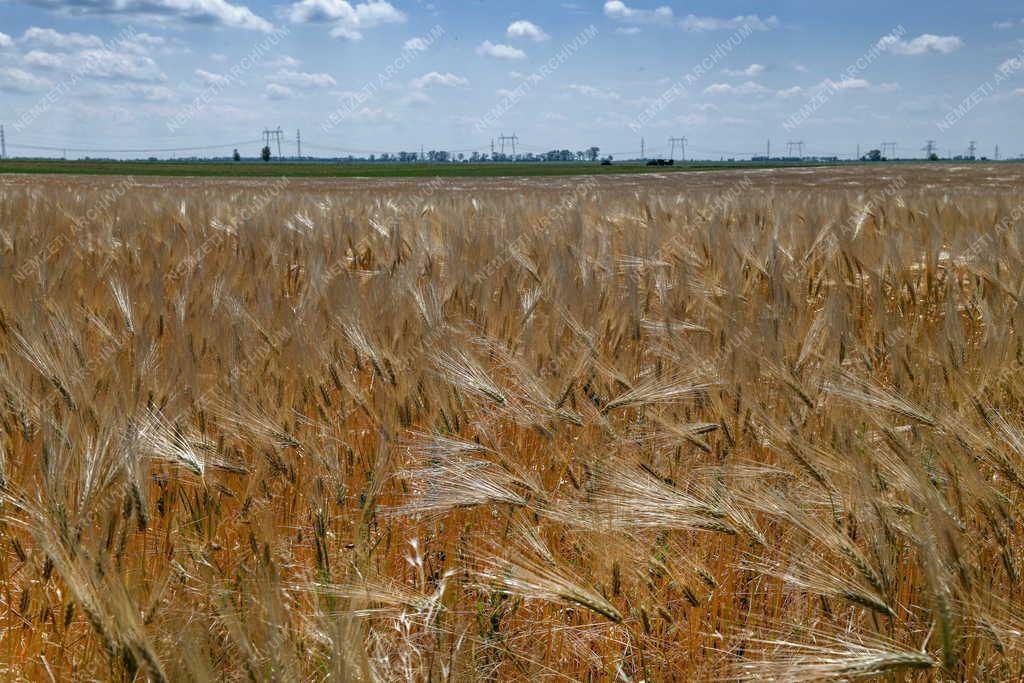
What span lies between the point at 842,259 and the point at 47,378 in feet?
10.9

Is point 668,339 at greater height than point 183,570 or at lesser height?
greater

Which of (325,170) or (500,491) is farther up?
(325,170)

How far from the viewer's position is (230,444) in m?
1.62

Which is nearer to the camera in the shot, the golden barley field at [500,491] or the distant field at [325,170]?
the golden barley field at [500,491]

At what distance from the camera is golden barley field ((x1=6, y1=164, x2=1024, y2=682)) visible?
106 cm

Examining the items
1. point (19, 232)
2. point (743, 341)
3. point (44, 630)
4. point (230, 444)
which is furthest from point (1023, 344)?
point (19, 232)

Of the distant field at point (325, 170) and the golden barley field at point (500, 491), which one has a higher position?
the distant field at point (325, 170)

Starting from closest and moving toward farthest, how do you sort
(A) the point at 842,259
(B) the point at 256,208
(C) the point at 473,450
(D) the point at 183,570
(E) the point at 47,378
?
1. (D) the point at 183,570
2. (C) the point at 473,450
3. (E) the point at 47,378
4. (A) the point at 842,259
5. (B) the point at 256,208

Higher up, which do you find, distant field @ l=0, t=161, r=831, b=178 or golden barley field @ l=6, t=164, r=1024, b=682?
distant field @ l=0, t=161, r=831, b=178

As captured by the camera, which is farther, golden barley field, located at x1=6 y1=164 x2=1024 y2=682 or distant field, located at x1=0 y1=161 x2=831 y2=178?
distant field, located at x1=0 y1=161 x2=831 y2=178

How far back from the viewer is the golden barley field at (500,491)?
1059mm

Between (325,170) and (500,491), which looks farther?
(325,170)

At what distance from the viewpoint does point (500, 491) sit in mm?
1358

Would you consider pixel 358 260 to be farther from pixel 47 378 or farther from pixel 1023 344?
pixel 1023 344
